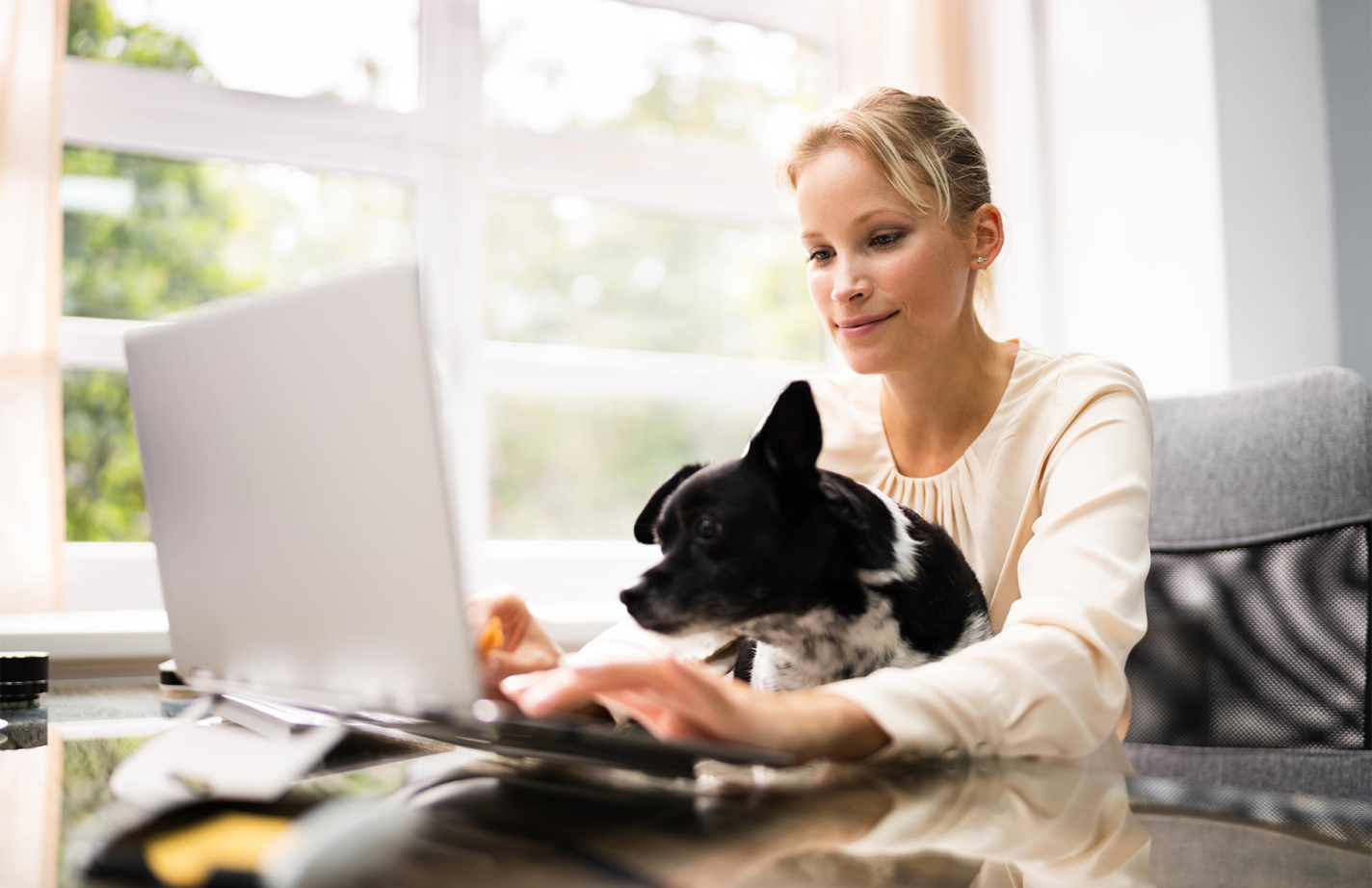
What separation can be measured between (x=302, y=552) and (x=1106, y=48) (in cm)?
275

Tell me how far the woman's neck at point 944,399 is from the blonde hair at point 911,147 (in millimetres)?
155

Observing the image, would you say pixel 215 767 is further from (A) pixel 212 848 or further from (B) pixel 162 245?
(B) pixel 162 245

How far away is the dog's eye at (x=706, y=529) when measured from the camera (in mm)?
830

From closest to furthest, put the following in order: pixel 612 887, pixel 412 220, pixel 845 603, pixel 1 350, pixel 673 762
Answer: pixel 612 887
pixel 673 762
pixel 845 603
pixel 1 350
pixel 412 220

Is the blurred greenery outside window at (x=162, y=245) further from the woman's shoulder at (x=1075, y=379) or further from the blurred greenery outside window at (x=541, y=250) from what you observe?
the woman's shoulder at (x=1075, y=379)

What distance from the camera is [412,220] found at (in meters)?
2.71

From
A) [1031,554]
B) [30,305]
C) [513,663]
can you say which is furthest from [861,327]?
[30,305]

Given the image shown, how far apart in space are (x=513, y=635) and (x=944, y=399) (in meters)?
0.63

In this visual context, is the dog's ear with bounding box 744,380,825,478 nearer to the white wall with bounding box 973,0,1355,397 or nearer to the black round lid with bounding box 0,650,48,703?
the black round lid with bounding box 0,650,48,703

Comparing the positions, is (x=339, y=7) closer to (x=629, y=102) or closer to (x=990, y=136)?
(x=629, y=102)

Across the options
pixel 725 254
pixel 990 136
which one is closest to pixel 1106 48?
pixel 990 136

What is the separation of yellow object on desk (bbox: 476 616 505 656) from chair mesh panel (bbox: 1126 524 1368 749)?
103cm

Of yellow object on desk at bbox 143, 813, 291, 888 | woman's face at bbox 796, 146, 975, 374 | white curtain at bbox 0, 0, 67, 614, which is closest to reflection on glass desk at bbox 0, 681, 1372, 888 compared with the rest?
yellow object on desk at bbox 143, 813, 291, 888

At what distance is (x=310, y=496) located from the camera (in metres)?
0.68
